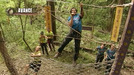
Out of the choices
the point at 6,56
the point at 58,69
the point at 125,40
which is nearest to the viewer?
the point at 125,40

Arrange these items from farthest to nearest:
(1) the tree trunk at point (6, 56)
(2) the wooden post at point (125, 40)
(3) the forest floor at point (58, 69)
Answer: (3) the forest floor at point (58, 69), (1) the tree trunk at point (6, 56), (2) the wooden post at point (125, 40)

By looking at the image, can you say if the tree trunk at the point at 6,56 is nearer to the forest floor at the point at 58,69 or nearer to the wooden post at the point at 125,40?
the forest floor at the point at 58,69

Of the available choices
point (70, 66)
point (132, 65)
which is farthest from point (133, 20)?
point (132, 65)

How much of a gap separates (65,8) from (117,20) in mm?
6006

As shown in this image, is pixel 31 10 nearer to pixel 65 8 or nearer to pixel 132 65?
pixel 132 65

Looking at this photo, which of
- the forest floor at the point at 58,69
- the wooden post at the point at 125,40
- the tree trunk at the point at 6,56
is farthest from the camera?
the forest floor at the point at 58,69

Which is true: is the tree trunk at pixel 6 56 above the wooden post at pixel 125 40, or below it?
below

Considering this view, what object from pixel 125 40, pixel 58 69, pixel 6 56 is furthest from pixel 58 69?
pixel 125 40

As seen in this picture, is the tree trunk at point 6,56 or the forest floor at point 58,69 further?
the forest floor at point 58,69

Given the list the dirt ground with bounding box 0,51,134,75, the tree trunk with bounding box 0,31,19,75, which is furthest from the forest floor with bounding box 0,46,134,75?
the tree trunk with bounding box 0,31,19,75

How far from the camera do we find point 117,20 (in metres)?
2.32

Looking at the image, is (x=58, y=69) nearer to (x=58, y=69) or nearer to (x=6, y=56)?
(x=58, y=69)

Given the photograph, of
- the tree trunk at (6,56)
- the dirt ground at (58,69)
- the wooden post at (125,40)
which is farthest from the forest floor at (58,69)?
the wooden post at (125,40)

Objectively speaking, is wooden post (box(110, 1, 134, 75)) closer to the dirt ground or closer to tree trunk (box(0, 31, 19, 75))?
the dirt ground
